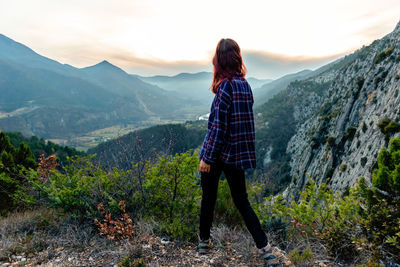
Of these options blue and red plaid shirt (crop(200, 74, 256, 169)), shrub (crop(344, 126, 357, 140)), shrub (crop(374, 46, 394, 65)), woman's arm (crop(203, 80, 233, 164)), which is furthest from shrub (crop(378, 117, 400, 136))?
woman's arm (crop(203, 80, 233, 164))

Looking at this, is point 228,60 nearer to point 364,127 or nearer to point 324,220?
point 324,220

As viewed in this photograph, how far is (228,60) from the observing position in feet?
7.79

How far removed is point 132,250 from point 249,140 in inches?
79.4

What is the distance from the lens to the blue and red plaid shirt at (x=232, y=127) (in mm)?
2270

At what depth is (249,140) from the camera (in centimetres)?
238

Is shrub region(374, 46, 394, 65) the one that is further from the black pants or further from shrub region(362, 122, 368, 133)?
the black pants

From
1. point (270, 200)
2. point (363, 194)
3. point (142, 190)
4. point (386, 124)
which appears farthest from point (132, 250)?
point (386, 124)

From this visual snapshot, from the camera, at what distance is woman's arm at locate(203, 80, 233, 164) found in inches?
89.1

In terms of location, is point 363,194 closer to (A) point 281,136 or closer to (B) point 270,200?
(B) point 270,200

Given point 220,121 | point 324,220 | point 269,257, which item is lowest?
point 269,257

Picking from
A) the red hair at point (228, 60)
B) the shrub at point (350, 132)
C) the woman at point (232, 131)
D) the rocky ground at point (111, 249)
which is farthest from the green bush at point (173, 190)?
the shrub at point (350, 132)

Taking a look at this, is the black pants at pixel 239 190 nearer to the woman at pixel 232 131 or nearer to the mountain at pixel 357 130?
the woman at pixel 232 131

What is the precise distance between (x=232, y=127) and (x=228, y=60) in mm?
747

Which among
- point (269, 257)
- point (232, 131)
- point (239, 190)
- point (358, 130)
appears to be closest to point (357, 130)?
point (358, 130)
